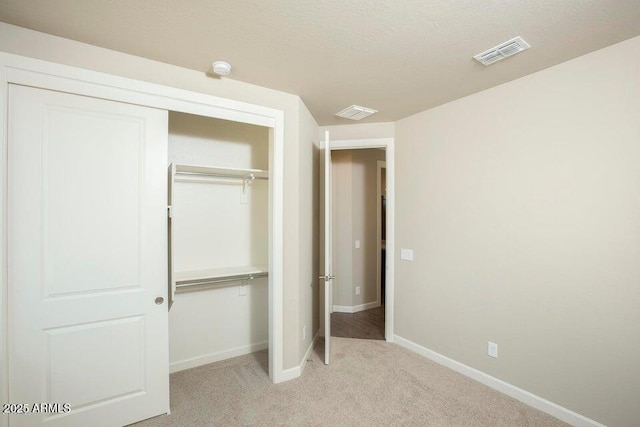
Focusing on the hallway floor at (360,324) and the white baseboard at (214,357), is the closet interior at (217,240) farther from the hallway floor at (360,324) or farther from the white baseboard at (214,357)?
the hallway floor at (360,324)

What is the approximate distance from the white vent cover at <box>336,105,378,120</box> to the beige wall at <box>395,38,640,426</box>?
0.61 metres

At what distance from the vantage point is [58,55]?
5.70ft

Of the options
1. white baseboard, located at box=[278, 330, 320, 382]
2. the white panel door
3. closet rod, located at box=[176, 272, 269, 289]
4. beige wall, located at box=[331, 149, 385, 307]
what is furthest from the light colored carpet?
beige wall, located at box=[331, 149, 385, 307]

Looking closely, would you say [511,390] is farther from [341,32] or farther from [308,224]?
[341,32]

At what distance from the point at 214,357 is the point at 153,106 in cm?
238

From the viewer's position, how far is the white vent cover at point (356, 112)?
2889 millimetres

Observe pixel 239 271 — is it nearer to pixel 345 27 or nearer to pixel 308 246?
pixel 308 246

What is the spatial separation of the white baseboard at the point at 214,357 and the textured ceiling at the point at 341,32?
2615 millimetres

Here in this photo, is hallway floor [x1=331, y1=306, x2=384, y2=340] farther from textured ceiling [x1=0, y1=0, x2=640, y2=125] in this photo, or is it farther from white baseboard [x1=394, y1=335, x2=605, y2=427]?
textured ceiling [x1=0, y1=0, x2=640, y2=125]

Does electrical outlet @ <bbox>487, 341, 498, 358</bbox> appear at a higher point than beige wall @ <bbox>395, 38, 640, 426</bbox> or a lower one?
lower

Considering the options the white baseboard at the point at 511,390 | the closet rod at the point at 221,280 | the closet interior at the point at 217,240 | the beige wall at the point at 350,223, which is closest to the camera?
the white baseboard at the point at 511,390

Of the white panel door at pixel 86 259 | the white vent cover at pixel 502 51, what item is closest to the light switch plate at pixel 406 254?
the white vent cover at pixel 502 51

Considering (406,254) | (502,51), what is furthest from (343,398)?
(502,51)

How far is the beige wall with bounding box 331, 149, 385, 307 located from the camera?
4262mm
